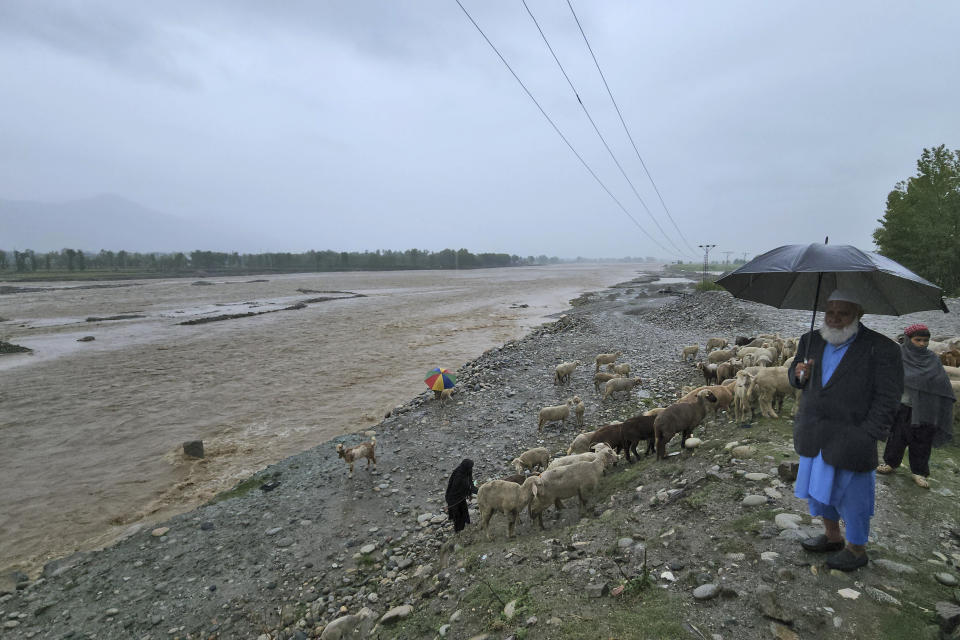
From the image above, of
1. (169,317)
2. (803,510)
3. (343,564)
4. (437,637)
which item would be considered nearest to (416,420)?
(343,564)

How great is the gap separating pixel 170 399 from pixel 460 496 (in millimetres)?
15580

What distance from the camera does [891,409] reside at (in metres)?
3.28

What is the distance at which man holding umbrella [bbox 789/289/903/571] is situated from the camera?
130 inches

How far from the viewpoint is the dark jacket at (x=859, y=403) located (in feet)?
10.7

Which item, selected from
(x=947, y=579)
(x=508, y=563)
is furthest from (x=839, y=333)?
(x=508, y=563)

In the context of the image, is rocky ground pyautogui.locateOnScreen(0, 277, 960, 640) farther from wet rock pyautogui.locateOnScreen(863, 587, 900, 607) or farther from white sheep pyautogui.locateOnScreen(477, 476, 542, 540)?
white sheep pyautogui.locateOnScreen(477, 476, 542, 540)

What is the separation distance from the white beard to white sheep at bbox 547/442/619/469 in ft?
12.7

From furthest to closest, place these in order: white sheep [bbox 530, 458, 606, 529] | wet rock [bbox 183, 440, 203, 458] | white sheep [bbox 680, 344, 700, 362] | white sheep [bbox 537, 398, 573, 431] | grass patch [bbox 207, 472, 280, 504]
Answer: white sheep [bbox 680, 344, 700, 362], wet rock [bbox 183, 440, 203, 458], white sheep [bbox 537, 398, 573, 431], grass patch [bbox 207, 472, 280, 504], white sheep [bbox 530, 458, 606, 529]

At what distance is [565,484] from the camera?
20.0ft

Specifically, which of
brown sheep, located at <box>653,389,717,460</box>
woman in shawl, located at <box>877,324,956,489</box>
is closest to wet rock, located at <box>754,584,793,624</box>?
woman in shawl, located at <box>877,324,956,489</box>

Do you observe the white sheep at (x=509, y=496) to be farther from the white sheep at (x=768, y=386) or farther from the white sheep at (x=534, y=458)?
the white sheep at (x=768, y=386)

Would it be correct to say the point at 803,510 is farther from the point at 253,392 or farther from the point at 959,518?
the point at 253,392

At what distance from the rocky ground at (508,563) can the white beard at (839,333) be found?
202 centimetres

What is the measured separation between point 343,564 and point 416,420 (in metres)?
5.90
